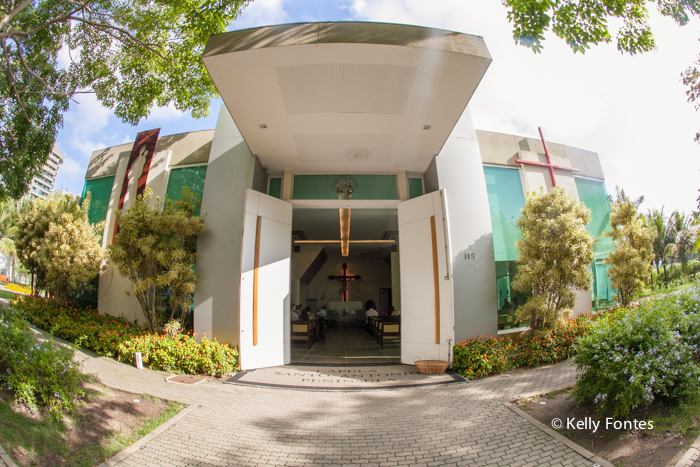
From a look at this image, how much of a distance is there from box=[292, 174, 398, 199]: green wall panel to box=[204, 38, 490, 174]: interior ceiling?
1.86ft

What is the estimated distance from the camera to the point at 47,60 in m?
5.87

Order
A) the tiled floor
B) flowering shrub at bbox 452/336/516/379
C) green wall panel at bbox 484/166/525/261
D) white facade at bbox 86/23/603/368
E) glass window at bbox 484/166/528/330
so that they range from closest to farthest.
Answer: white facade at bbox 86/23/603/368 → flowering shrub at bbox 452/336/516/379 → the tiled floor → glass window at bbox 484/166/528/330 → green wall panel at bbox 484/166/525/261

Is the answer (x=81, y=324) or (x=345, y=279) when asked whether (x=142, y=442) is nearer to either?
(x=81, y=324)

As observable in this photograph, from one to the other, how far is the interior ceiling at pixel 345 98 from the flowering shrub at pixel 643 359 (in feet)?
11.7

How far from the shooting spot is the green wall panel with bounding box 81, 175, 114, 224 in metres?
9.37

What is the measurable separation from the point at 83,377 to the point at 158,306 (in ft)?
11.5

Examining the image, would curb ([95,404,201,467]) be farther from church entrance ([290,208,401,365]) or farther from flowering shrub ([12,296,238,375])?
church entrance ([290,208,401,365])

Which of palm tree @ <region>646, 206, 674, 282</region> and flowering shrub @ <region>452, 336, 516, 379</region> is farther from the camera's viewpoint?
palm tree @ <region>646, 206, 674, 282</region>

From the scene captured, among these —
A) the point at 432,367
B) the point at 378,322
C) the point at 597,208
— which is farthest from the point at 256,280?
the point at 597,208

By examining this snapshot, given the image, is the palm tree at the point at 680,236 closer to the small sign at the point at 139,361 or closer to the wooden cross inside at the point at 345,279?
the wooden cross inside at the point at 345,279

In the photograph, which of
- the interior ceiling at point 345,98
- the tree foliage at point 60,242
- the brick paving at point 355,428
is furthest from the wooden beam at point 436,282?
the tree foliage at point 60,242

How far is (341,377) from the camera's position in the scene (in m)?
5.58
